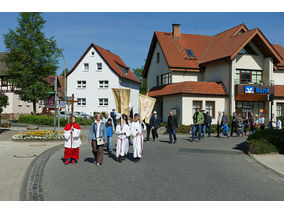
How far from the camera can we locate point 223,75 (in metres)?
29.4

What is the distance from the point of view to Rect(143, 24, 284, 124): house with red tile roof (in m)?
27.8

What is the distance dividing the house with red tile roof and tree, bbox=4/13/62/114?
16.1m

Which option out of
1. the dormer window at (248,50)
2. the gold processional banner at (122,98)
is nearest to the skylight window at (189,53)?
the dormer window at (248,50)

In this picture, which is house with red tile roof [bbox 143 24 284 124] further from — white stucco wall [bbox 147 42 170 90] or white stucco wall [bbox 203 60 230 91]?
white stucco wall [bbox 147 42 170 90]

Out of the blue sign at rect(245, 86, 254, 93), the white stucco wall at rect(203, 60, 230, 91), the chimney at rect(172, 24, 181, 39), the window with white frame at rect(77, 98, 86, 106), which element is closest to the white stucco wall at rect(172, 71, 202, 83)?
the white stucco wall at rect(203, 60, 230, 91)

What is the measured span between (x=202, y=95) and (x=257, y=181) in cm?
2003

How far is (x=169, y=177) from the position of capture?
8297 millimetres

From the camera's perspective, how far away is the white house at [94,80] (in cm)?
4806

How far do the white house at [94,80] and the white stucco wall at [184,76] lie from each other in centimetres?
1701

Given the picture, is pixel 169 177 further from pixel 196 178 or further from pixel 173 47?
pixel 173 47

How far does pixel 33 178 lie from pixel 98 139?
9.37 ft

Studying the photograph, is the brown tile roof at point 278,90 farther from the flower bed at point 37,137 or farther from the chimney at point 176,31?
the flower bed at point 37,137

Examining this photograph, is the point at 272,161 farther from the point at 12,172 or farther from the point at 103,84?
the point at 103,84

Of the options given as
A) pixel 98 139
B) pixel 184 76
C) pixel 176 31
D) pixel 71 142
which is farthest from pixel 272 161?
pixel 176 31
